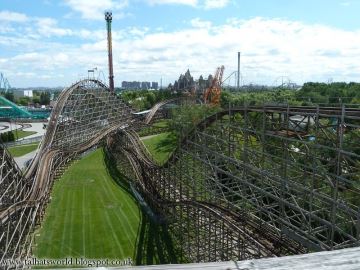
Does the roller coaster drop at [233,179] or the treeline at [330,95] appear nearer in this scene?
the roller coaster drop at [233,179]

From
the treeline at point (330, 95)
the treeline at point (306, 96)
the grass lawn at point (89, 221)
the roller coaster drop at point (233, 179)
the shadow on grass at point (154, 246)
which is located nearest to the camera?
the roller coaster drop at point (233, 179)

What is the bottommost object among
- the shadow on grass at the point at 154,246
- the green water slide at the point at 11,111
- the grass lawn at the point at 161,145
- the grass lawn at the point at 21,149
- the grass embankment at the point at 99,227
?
the shadow on grass at the point at 154,246

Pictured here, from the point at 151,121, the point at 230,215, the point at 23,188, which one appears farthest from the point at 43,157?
the point at 151,121

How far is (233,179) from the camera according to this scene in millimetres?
14219

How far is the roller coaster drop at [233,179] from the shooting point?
9297 mm

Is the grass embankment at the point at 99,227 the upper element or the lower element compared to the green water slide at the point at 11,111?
lower

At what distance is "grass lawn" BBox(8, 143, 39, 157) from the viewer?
32.5 meters

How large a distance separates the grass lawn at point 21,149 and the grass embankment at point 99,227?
1156 centimetres

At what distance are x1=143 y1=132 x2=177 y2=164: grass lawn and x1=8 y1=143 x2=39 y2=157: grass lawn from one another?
10.0 m

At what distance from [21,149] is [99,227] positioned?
21.6 metres

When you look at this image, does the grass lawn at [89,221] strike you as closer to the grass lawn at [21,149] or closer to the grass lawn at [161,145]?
the grass lawn at [161,145]

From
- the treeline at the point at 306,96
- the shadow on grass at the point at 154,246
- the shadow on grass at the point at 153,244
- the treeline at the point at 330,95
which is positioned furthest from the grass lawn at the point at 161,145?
the shadow on grass at the point at 154,246

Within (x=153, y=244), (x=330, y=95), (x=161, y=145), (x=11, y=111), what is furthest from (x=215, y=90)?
(x=153, y=244)

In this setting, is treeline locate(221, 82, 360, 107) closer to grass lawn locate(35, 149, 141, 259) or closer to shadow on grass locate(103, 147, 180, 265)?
shadow on grass locate(103, 147, 180, 265)
